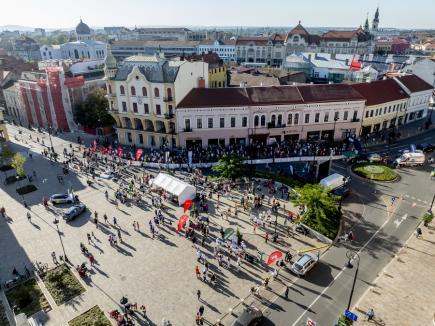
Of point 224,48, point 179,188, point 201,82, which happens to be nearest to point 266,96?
point 201,82

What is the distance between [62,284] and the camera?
27453 mm

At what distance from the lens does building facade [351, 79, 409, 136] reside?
58938mm

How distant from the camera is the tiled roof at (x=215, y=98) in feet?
173

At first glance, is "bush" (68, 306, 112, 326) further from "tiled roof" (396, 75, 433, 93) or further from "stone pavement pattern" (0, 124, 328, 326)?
"tiled roof" (396, 75, 433, 93)

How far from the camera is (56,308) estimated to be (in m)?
25.4

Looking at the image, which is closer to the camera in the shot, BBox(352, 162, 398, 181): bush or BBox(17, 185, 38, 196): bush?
BBox(17, 185, 38, 196): bush

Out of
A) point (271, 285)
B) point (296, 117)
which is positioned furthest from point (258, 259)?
point (296, 117)

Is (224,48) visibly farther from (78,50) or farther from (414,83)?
(414,83)

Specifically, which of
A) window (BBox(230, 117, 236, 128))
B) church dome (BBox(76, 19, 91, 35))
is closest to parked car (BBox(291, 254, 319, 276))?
window (BBox(230, 117, 236, 128))

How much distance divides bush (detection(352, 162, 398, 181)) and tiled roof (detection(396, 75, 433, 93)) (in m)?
28.4

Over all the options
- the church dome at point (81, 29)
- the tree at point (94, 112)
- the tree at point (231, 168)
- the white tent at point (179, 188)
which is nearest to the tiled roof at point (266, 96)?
the tree at point (231, 168)

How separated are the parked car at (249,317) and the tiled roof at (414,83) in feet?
198

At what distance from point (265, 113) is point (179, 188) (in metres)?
21.8

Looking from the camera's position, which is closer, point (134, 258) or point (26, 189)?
point (134, 258)
